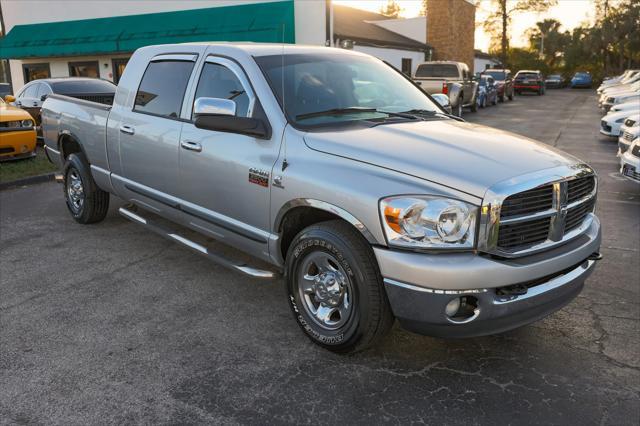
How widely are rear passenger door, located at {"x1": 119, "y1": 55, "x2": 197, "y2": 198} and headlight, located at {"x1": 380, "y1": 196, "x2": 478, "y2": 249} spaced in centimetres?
233

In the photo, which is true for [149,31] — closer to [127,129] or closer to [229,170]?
[127,129]

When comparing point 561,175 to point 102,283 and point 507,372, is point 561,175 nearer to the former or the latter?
point 507,372

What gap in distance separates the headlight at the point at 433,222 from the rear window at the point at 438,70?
64.2 ft

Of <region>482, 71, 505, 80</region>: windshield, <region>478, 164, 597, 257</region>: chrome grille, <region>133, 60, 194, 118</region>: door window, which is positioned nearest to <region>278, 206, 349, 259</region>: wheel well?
<region>478, 164, 597, 257</region>: chrome grille

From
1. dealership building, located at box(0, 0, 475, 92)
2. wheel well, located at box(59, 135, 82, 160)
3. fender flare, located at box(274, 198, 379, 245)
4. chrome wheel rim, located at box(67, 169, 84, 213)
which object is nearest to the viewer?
fender flare, located at box(274, 198, 379, 245)

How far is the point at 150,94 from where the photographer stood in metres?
5.16

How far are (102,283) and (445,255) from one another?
3.22 metres

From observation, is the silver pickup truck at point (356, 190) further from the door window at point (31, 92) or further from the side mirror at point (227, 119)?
the door window at point (31, 92)

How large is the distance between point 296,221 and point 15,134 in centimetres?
881

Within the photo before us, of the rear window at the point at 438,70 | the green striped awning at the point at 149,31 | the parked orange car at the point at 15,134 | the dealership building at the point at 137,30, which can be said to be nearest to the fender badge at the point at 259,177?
the parked orange car at the point at 15,134

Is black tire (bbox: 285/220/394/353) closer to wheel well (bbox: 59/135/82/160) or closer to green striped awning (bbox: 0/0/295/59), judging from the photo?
wheel well (bbox: 59/135/82/160)

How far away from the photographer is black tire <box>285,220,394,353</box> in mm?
3256

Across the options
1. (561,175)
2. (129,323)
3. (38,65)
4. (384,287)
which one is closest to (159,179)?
(129,323)

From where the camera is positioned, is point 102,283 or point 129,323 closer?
point 129,323
